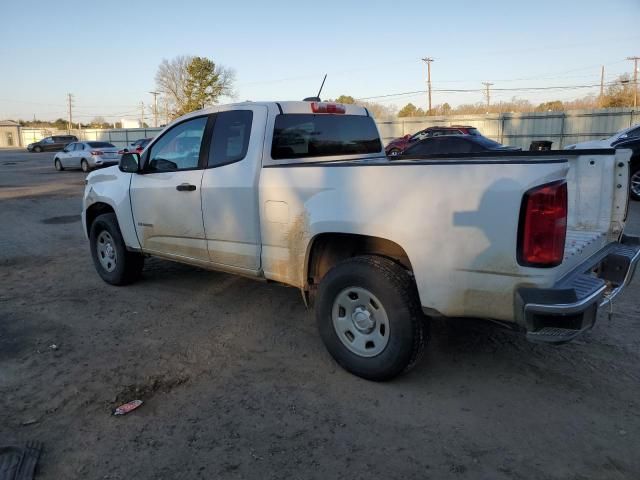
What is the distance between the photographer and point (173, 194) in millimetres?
4750

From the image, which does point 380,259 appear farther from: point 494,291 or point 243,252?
point 243,252

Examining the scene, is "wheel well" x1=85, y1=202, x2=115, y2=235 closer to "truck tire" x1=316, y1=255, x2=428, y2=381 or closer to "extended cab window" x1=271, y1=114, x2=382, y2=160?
"extended cab window" x1=271, y1=114, x2=382, y2=160

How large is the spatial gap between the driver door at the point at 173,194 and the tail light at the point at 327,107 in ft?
3.30

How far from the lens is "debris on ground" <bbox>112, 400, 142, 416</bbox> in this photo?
3.15 meters

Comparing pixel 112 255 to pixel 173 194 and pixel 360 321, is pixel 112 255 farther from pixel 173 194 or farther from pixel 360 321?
pixel 360 321

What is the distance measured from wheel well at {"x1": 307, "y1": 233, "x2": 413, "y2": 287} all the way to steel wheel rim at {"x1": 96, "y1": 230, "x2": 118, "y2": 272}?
2.92 m

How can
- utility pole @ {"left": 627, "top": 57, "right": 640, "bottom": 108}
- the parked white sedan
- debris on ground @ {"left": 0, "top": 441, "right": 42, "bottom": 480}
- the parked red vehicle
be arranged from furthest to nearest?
utility pole @ {"left": 627, "top": 57, "right": 640, "bottom": 108}, the parked white sedan, the parked red vehicle, debris on ground @ {"left": 0, "top": 441, "right": 42, "bottom": 480}

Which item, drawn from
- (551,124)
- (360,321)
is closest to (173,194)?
(360,321)

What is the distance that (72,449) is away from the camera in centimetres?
280

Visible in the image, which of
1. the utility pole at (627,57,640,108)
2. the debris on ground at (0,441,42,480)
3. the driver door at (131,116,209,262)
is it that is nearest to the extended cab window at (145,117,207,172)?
the driver door at (131,116,209,262)

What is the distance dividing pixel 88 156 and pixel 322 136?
23.9m

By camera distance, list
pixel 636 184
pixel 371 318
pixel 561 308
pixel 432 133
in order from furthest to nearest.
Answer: pixel 432 133 < pixel 636 184 < pixel 371 318 < pixel 561 308

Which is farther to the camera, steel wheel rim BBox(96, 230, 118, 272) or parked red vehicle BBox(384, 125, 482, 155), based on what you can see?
parked red vehicle BBox(384, 125, 482, 155)

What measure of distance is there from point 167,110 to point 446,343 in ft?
238
